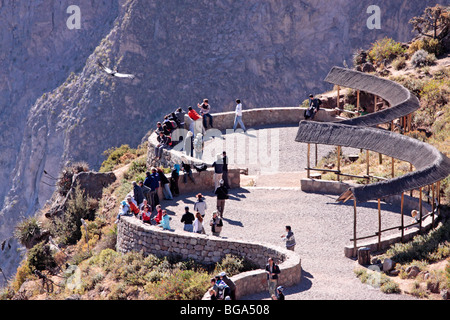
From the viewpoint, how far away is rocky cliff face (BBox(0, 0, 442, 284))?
310 ft

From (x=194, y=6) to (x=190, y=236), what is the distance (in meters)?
87.8

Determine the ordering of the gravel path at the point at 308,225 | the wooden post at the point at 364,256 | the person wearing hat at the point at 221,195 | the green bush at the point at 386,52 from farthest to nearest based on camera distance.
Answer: the green bush at the point at 386,52
the person wearing hat at the point at 221,195
the wooden post at the point at 364,256
the gravel path at the point at 308,225

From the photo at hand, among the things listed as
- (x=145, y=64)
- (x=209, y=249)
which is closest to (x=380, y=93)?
(x=209, y=249)

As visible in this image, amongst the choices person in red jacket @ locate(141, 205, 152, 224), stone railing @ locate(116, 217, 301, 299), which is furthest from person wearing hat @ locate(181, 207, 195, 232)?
person in red jacket @ locate(141, 205, 152, 224)

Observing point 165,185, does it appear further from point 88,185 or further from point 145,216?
point 88,185

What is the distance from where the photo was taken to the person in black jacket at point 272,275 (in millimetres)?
16234

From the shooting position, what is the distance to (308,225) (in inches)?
841

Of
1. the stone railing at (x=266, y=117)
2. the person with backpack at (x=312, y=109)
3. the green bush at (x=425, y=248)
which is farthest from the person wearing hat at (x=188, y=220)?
the person with backpack at (x=312, y=109)

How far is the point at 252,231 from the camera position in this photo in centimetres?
2112

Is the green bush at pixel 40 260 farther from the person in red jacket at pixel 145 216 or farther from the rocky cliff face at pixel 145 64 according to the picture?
the rocky cliff face at pixel 145 64

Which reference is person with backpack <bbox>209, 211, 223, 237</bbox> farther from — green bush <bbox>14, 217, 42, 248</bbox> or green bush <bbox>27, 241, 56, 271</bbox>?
green bush <bbox>14, 217, 42, 248</bbox>

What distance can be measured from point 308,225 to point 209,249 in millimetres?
3629

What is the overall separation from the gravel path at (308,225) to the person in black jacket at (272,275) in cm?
42

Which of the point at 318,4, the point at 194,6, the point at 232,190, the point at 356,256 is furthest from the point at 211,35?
the point at 356,256
